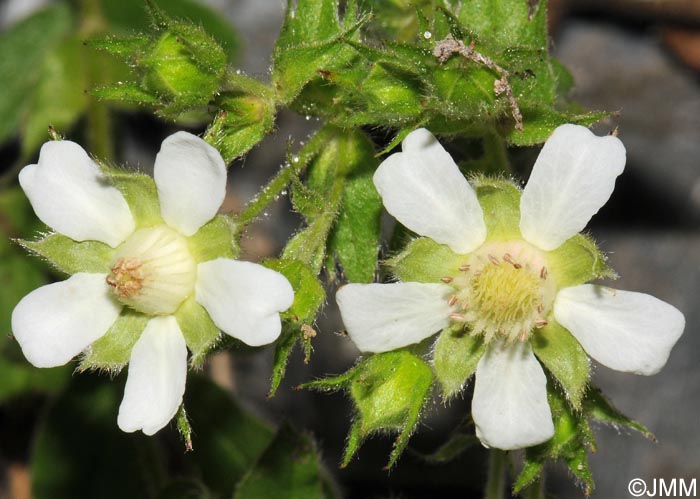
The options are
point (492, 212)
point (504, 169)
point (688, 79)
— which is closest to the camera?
point (492, 212)

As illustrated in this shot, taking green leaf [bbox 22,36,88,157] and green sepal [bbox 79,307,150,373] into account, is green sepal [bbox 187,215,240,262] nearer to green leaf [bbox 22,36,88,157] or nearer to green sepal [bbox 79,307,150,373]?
green sepal [bbox 79,307,150,373]

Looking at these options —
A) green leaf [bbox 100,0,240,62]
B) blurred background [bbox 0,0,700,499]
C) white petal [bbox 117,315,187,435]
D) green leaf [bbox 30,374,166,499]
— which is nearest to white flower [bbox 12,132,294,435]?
white petal [bbox 117,315,187,435]

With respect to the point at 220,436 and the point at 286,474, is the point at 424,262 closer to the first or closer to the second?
the point at 286,474

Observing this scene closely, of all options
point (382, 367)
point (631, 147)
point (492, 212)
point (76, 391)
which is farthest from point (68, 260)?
point (631, 147)

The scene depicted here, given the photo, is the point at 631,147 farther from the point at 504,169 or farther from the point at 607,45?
the point at 504,169

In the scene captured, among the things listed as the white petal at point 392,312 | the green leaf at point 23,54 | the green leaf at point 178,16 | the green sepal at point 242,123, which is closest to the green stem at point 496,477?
the white petal at point 392,312

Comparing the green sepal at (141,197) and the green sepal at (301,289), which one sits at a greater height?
the green sepal at (141,197)

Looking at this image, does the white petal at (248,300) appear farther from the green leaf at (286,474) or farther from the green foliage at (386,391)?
the green leaf at (286,474)

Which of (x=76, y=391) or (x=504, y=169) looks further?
(x=76, y=391)
